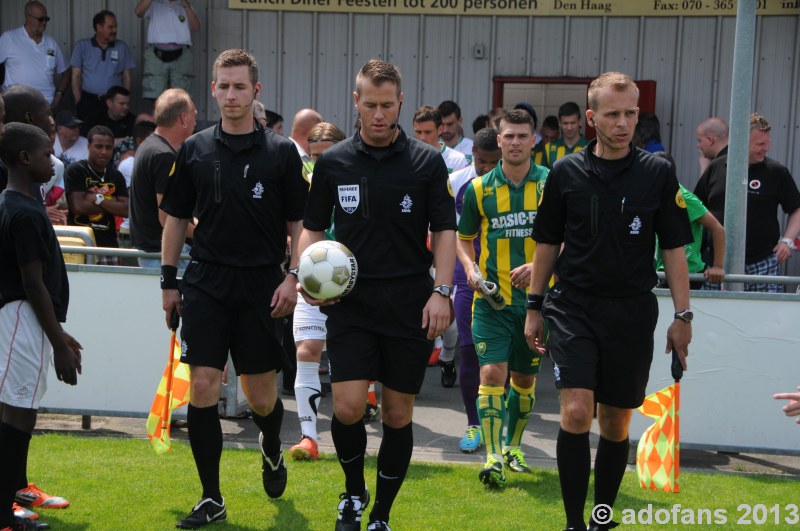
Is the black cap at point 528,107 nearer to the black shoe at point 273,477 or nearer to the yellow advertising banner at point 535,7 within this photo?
the yellow advertising banner at point 535,7

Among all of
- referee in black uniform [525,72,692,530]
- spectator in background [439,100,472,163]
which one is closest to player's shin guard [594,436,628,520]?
referee in black uniform [525,72,692,530]

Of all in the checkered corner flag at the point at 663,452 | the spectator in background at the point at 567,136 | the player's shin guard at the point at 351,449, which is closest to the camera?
the player's shin guard at the point at 351,449

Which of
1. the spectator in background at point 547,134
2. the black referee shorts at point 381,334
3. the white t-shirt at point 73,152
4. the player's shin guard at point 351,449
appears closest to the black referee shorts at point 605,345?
the black referee shorts at point 381,334

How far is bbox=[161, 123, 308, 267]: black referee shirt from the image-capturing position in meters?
5.40

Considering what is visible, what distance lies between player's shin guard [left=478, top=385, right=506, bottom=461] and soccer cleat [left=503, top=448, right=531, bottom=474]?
209mm

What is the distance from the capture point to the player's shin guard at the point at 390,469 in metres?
5.17

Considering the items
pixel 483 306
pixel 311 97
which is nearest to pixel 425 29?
pixel 311 97

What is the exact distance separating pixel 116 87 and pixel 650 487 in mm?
8053

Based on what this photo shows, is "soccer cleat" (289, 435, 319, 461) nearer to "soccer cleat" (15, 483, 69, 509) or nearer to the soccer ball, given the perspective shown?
"soccer cleat" (15, 483, 69, 509)

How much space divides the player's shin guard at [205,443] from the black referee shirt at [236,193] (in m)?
0.79

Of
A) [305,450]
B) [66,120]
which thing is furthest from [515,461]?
[66,120]

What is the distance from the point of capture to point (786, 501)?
6.05 m

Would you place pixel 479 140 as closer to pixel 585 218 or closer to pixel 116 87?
pixel 585 218

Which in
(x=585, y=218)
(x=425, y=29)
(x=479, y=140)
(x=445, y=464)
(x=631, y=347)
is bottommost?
(x=445, y=464)
